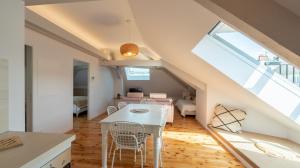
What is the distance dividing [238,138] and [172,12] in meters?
3.06

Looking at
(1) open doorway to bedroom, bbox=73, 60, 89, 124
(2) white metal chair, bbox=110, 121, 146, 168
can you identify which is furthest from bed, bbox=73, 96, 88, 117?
(2) white metal chair, bbox=110, 121, 146, 168

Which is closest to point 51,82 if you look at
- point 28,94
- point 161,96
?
point 28,94

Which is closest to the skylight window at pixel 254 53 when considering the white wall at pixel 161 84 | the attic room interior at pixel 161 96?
the attic room interior at pixel 161 96

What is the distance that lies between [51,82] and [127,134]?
7.67 ft

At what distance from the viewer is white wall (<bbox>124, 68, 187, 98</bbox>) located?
353 inches

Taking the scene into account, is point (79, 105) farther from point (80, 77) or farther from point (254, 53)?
point (254, 53)

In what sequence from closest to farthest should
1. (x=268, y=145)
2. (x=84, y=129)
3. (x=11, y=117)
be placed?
(x=11, y=117) < (x=268, y=145) < (x=84, y=129)

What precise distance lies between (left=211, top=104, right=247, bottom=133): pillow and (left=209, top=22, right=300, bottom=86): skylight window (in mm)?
1620

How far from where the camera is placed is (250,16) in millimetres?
1125

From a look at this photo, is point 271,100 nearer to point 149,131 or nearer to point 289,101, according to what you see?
point 289,101

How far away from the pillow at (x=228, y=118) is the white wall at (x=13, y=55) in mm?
4076

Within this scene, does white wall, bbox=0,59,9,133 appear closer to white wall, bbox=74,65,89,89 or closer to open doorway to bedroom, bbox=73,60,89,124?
open doorway to bedroom, bbox=73,60,89,124

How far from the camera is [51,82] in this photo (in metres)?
3.83

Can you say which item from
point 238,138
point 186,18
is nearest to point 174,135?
point 238,138
